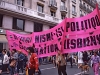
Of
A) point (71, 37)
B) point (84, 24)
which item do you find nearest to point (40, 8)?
point (71, 37)

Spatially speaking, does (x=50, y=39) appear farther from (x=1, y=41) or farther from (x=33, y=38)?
(x=1, y=41)

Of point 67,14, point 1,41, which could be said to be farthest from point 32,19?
point 67,14

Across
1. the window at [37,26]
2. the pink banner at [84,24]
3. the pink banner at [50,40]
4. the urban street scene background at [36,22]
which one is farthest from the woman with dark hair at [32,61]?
the window at [37,26]

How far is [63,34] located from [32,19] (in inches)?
699

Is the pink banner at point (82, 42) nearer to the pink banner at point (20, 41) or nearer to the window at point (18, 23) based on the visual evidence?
the pink banner at point (20, 41)

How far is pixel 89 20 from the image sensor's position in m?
6.14

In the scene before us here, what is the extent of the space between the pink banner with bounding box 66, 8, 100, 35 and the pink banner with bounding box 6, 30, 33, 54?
6.64 ft

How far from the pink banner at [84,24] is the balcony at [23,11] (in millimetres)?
14242

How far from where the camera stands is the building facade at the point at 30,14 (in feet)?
66.5

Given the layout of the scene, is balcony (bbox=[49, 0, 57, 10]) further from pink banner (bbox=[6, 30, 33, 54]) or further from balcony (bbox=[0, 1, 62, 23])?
pink banner (bbox=[6, 30, 33, 54])

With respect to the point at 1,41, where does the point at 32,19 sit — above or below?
above

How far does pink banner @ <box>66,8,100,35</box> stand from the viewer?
5941mm

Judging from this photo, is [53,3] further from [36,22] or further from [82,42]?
[82,42]

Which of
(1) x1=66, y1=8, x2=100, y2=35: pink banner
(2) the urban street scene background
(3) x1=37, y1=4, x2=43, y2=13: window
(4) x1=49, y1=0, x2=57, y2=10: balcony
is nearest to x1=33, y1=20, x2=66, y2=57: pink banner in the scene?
(1) x1=66, y1=8, x2=100, y2=35: pink banner
